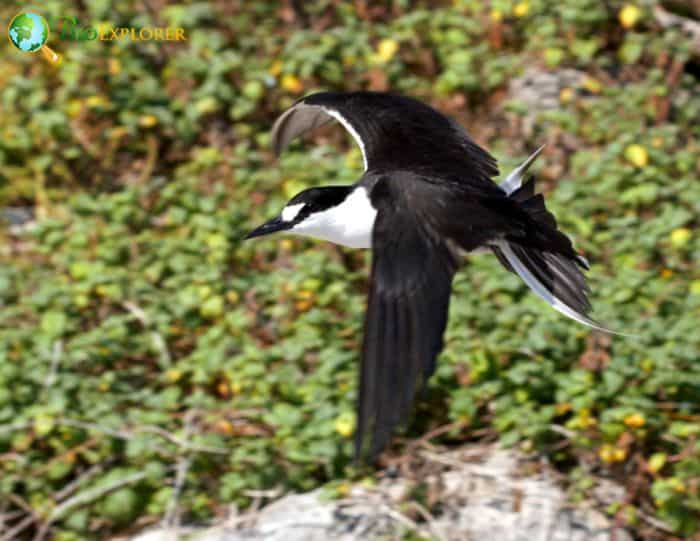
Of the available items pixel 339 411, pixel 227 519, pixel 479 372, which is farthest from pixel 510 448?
pixel 227 519

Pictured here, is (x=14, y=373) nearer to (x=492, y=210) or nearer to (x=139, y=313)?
(x=139, y=313)

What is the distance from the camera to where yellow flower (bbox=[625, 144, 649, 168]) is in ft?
15.4

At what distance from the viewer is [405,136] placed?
12.1ft

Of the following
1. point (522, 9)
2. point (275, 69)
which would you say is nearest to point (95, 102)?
point (275, 69)

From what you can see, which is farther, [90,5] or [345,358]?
[90,5]

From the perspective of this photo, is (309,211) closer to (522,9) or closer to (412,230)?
(412,230)

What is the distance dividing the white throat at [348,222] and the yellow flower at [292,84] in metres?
1.99

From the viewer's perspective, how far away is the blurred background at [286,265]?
3900 millimetres

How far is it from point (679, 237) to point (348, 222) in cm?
154

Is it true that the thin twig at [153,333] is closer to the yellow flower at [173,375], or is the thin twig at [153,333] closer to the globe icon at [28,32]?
the yellow flower at [173,375]

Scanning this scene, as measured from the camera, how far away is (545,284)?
343cm

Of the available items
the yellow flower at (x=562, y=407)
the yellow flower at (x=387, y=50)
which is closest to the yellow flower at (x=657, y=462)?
the yellow flower at (x=562, y=407)

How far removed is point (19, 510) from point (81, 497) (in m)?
0.23

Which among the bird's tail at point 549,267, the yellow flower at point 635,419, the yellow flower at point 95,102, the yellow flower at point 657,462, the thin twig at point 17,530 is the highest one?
the yellow flower at point 95,102
